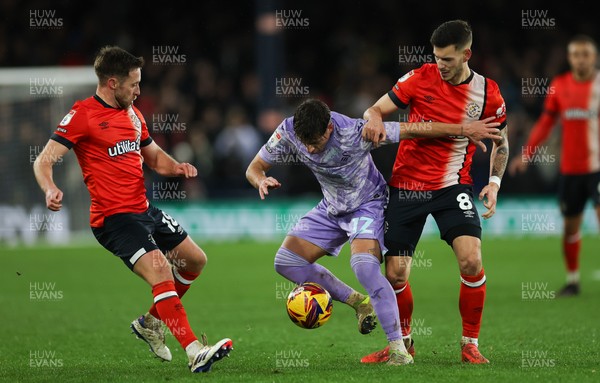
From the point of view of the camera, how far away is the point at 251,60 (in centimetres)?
2456

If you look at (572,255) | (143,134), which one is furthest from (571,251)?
(143,134)

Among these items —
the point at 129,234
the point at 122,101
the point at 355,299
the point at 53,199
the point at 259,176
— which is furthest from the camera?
the point at 355,299

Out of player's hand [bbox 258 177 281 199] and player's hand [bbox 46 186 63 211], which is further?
player's hand [bbox 258 177 281 199]

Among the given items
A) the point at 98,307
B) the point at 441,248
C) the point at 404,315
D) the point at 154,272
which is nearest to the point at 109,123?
the point at 154,272

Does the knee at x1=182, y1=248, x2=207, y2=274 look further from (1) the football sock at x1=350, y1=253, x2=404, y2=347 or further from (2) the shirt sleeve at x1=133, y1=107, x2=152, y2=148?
(1) the football sock at x1=350, y1=253, x2=404, y2=347

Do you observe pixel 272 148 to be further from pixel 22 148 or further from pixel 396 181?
pixel 22 148

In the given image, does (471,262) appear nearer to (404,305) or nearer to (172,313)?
(404,305)

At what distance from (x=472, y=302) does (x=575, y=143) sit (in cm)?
539

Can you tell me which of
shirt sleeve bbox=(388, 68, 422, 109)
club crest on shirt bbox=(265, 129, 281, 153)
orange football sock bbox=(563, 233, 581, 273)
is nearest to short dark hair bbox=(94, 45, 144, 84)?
club crest on shirt bbox=(265, 129, 281, 153)

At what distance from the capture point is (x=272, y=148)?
7.59 meters

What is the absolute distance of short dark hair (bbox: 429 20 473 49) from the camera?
7.23 m

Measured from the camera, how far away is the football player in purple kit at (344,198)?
7.12m

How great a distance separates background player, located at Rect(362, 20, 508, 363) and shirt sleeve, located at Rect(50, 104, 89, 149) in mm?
2029

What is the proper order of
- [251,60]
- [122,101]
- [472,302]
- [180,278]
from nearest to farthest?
1. [122,101]
2. [472,302]
3. [180,278]
4. [251,60]
